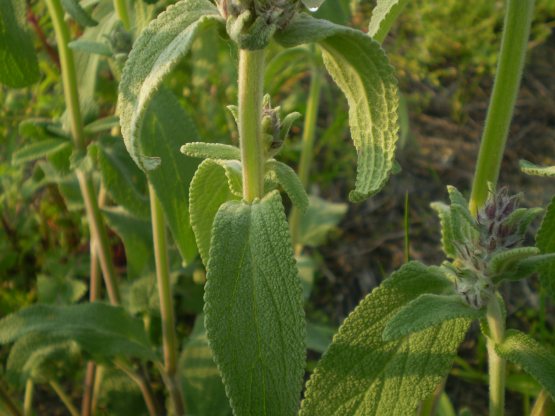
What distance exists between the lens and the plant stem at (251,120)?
84cm

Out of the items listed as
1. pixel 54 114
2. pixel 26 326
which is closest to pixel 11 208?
pixel 54 114

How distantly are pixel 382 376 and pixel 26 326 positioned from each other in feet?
2.65

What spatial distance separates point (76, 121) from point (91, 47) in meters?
0.19

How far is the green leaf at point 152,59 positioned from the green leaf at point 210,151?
6.6 inches

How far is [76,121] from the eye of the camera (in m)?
1.42

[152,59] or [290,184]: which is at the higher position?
[152,59]

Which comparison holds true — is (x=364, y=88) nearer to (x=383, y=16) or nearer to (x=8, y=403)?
(x=383, y=16)

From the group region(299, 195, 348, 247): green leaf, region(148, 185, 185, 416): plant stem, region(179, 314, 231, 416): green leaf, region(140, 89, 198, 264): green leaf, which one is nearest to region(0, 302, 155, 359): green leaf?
region(148, 185, 185, 416): plant stem

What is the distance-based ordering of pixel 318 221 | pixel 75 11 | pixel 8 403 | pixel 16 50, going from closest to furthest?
pixel 75 11, pixel 16 50, pixel 8 403, pixel 318 221

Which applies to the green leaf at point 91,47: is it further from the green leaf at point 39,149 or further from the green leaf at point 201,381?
the green leaf at point 201,381

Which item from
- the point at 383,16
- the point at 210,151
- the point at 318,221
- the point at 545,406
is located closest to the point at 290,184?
the point at 210,151

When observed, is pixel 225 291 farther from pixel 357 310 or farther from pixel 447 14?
pixel 447 14

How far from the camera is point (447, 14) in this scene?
2871mm

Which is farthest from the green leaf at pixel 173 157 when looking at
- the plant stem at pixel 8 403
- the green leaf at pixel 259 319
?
the plant stem at pixel 8 403
